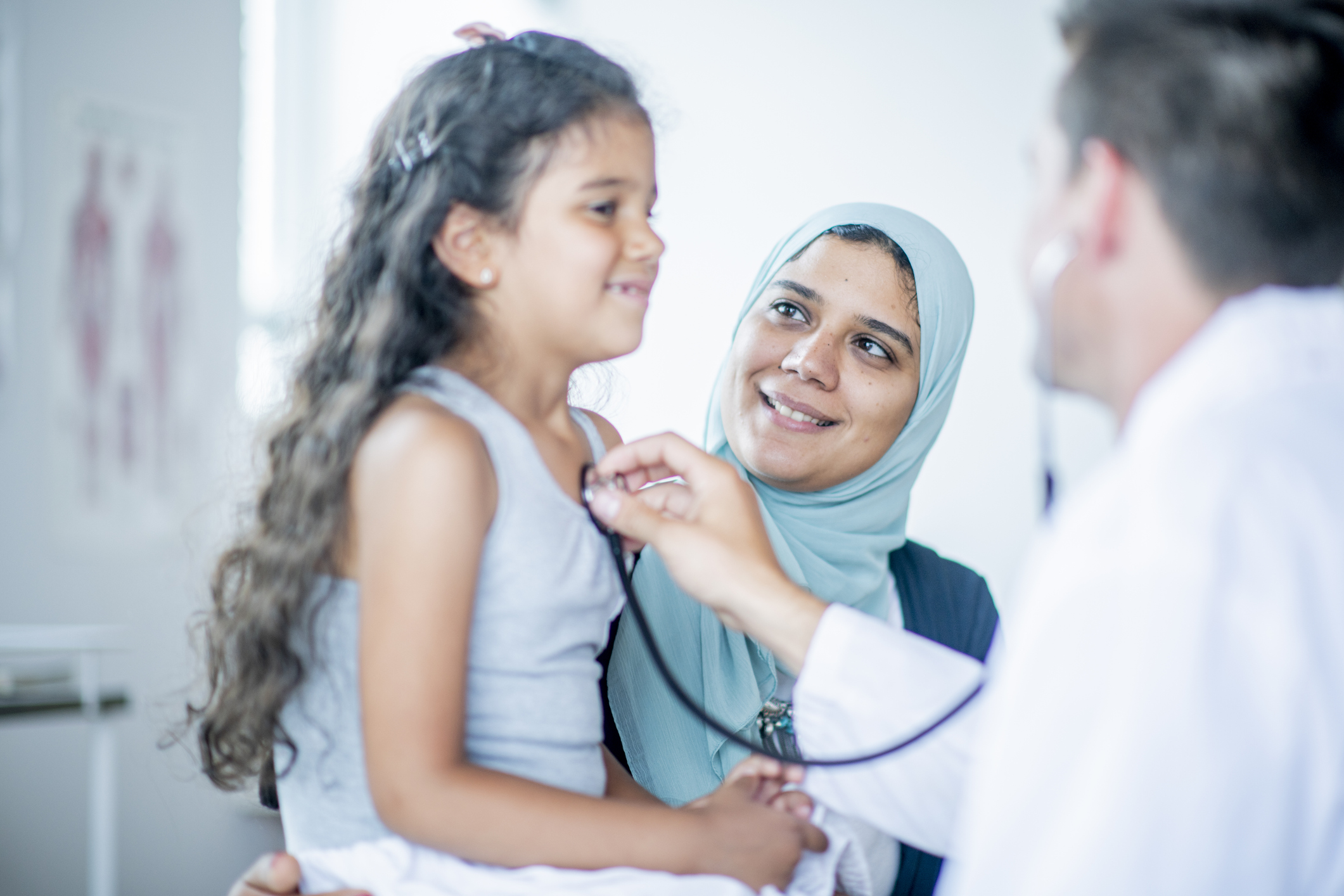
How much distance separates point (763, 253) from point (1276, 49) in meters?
3.53

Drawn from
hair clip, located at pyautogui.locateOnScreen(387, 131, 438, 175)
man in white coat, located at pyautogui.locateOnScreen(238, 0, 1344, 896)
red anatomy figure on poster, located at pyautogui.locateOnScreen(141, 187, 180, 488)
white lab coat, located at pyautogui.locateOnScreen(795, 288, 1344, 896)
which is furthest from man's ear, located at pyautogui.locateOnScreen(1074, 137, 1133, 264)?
red anatomy figure on poster, located at pyautogui.locateOnScreen(141, 187, 180, 488)

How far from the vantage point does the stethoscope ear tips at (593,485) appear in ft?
3.84

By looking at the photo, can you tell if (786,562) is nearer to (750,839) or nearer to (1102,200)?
(750,839)

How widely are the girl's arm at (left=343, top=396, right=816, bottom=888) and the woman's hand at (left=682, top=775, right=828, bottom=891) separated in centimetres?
3

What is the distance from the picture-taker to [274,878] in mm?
1078

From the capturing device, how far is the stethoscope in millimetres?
860

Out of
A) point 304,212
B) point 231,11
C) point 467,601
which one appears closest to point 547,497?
point 467,601

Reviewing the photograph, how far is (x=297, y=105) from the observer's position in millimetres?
4004

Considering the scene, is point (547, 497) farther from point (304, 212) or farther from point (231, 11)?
point (304, 212)

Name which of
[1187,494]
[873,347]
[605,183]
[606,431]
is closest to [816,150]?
[873,347]

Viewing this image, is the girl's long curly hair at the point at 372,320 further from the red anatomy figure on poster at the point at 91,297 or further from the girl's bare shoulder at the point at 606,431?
the red anatomy figure on poster at the point at 91,297

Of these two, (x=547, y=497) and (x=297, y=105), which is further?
(x=297, y=105)

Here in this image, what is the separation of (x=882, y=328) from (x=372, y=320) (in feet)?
3.05

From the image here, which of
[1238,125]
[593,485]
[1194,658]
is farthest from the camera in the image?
[593,485]
